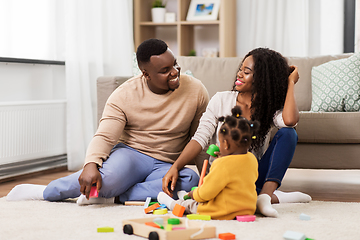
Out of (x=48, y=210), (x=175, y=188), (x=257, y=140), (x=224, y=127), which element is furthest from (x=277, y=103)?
(x=48, y=210)

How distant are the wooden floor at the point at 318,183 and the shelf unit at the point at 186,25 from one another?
135 cm

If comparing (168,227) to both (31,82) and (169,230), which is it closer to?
(169,230)

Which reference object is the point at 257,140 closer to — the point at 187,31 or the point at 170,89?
the point at 170,89

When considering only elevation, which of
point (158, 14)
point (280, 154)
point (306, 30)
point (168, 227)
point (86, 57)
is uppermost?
point (158, 14)

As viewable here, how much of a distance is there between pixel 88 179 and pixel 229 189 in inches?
21.6

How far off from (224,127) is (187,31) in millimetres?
2697

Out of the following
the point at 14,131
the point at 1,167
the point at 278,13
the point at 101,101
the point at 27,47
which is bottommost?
the point at 1,167

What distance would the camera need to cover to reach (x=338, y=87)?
2490mm

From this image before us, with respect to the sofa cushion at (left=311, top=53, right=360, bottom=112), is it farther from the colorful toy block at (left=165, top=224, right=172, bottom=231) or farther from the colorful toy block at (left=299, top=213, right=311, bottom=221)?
the colorful toy block at (left=165, top=224, right=172, bottom=231)

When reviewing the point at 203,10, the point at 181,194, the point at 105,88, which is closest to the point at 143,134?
the point at 181,194

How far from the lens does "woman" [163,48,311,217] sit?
66.0 inches

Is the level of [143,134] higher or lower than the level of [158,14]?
lower

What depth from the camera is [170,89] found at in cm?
183

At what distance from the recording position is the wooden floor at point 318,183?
2.13m
